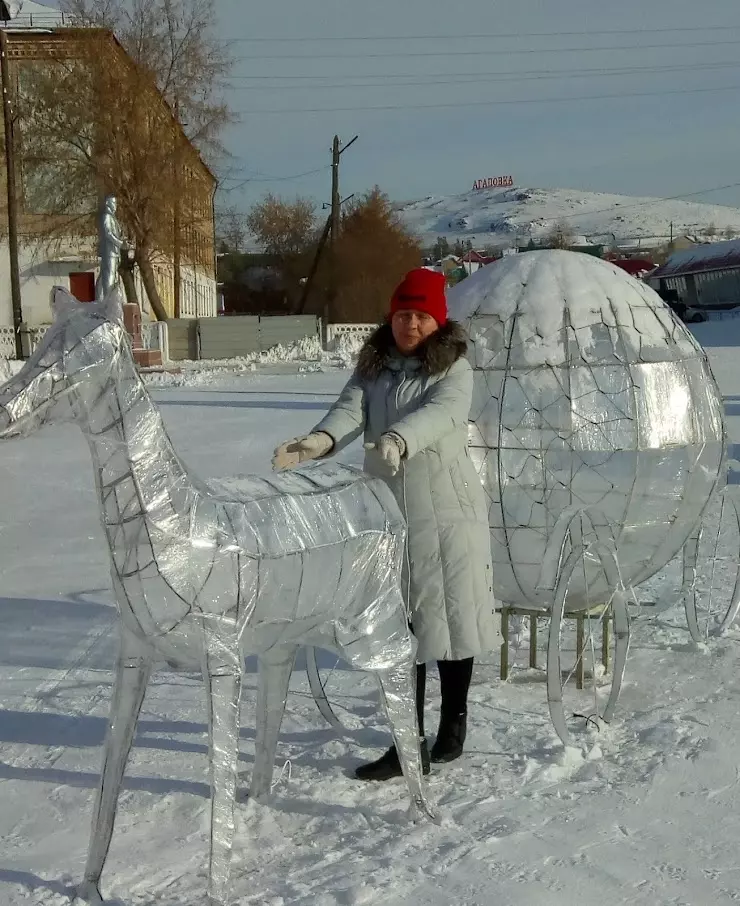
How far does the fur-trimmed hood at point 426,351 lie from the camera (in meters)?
3.68

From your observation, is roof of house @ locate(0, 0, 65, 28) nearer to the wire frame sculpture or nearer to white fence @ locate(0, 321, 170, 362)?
white fence @ locate(0, 321, 170, 362)

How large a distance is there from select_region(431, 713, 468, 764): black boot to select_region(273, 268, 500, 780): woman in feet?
1.11

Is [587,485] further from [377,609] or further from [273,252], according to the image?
[273,252]

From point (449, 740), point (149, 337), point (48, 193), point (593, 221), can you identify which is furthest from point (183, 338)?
point (593, 221)

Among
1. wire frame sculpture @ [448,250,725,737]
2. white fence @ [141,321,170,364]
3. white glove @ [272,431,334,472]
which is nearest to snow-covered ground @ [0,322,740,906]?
wire frame sculpture @ [448,250,725,737]

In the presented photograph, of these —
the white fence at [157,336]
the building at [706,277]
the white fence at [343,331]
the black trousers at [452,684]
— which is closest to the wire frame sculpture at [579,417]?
A: the black trousers at [452,684]

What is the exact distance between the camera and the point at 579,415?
15.0ft

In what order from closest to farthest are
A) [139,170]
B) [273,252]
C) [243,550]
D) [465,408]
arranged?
[243,550], [465,408], [139,170], [273,252]

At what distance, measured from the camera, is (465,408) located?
3.70 metres

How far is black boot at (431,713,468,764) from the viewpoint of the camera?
4.01m

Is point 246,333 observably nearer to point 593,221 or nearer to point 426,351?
point 426,351

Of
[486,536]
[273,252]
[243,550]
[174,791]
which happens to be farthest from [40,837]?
[273,252]

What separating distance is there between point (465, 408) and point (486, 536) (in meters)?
0.53

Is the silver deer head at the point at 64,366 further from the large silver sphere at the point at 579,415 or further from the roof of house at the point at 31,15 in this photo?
the roof of house at the point at 31,15
